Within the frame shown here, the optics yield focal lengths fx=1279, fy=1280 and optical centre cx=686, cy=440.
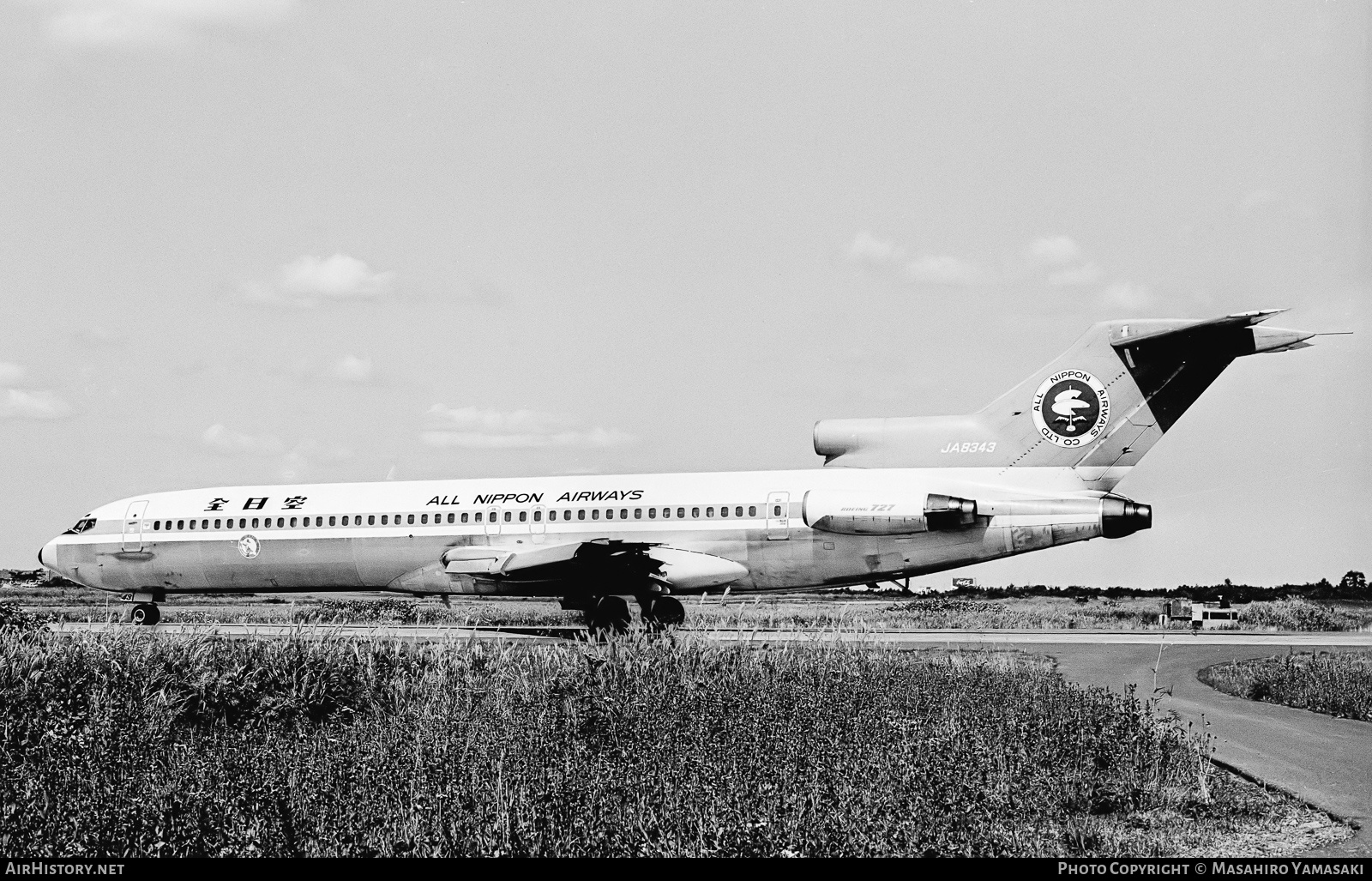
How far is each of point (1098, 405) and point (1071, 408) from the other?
453mm

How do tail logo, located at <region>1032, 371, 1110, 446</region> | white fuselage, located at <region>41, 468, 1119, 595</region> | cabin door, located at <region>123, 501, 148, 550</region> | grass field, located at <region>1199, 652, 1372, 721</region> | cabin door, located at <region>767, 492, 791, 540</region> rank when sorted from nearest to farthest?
grass field, located at <region>1199, 652, 1372, 721</region>
tail logo, located at <region>1032, 371, 1110, 446</region>
white fuselage, located at <region>41, 468, 1119, 595</region>
cabin door, located at <region>767, 492, 791, 540</region>
cabin door, located at <region>123, 501, 148, 550</region>

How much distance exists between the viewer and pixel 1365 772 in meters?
9.90

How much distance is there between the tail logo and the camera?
69.7ft

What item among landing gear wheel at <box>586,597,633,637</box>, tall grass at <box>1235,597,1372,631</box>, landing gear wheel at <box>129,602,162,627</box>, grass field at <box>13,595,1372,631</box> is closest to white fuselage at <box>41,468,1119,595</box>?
landing gear wheel at <box>129,602,162,627</box>

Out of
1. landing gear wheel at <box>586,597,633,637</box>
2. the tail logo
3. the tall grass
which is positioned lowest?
the tall grass

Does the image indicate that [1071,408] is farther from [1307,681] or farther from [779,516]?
[1307,681]

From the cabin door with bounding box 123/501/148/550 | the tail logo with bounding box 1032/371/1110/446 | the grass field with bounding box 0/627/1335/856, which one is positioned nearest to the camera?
the grass field with bounding box 0/627/1335/856

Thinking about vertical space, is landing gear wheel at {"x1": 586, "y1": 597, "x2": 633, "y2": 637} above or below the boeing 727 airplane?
below

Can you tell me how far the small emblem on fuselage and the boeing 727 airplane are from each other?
0.11 ft

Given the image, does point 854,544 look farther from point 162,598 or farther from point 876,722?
point 162,598

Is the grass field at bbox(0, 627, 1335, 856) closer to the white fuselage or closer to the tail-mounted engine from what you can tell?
the tail-mounted engine

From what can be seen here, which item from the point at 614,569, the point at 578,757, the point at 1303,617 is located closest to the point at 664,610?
the point at 614,569

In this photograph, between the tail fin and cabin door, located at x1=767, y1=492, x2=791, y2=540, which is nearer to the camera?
the tail fin

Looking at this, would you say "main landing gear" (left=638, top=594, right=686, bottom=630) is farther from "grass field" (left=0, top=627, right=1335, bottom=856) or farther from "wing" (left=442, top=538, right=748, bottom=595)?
"grass field" (left=0, top=627, right=1335, bottom=856)
